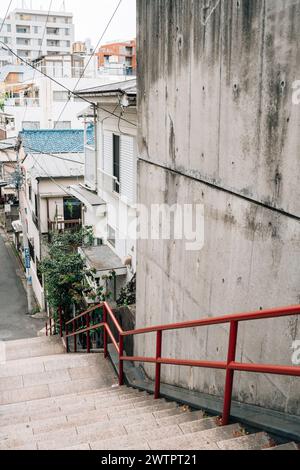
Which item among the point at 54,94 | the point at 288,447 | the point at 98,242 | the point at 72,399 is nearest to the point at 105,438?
the point at 288,447

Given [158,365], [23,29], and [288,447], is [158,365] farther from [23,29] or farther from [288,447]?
[23,29]

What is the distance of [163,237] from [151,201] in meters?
0.62

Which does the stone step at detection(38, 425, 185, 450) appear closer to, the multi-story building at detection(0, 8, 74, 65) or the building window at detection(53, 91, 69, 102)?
the building window at detection(53, 91, 69, 102)

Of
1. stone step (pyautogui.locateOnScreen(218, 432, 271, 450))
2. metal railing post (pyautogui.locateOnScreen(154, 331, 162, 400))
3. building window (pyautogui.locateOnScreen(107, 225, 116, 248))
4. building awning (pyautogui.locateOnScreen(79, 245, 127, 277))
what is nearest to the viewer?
stone step (pyautogui.locateOnScreen(218, 432, 271, 450))

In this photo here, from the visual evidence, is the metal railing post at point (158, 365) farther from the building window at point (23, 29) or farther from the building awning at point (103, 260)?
the building window at point (23, 29)

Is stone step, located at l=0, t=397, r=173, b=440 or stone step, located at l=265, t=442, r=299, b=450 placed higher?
stone step, located at l=265, t=442, r=299, b=450

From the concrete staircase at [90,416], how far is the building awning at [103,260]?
3.33 m

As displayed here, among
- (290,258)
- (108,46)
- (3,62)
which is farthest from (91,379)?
(3,62)

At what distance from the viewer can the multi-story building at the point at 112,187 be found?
11.3 meters

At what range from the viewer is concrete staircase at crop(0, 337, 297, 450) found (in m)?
3.60

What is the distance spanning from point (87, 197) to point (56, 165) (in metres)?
7.05

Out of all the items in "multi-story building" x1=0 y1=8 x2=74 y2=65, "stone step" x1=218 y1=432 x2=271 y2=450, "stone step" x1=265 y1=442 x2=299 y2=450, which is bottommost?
"stone step" x1=218 y1=432 x2=271 y2=450

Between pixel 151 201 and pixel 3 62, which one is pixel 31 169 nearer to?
pixel 151 201

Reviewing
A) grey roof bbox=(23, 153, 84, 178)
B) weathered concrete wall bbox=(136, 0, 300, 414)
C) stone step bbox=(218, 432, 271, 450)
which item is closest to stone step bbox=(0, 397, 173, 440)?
weathered concrete wall bbox=(136, 0, 300, 414)
